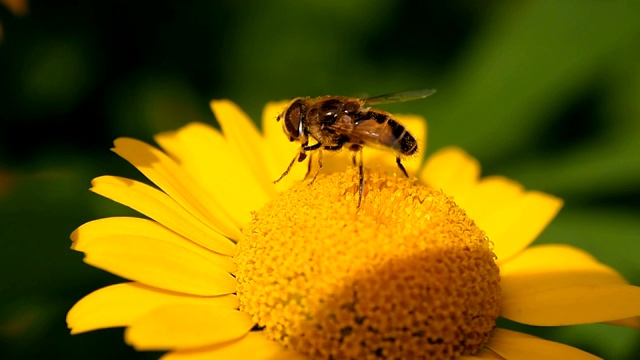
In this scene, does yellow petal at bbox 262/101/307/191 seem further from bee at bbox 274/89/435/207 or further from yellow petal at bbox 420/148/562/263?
yellow petal at bbox 420/148/562/263

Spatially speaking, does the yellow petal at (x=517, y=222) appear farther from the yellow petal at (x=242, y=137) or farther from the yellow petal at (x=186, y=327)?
the yellow petal at (x=186, y=327)

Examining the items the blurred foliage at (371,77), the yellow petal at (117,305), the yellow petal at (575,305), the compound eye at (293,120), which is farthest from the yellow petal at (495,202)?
the yellow petal at (117,305)

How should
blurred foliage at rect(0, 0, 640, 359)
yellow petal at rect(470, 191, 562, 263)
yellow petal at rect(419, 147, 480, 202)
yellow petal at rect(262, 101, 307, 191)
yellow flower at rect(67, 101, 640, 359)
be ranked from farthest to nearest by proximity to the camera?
blurred foliage at rect(0, 0, 640, 359) → yellow petal at rect(419, 147, 480, 202) → yellow petal at rect(262, 101, 307, 191) → yellow petal at rect(470, 191, 562, 263) → yellow flower at rect(67, 101, 640, 359)

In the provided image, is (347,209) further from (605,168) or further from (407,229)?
(605,168)

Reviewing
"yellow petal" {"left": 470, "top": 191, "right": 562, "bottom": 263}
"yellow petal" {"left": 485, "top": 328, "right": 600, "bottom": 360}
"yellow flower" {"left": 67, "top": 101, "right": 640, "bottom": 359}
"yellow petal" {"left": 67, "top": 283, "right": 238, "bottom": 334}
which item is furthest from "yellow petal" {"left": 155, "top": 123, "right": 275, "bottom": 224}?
"yellow petal" {"left": 485, "top": 328, "right": 600, "bottom": 360}

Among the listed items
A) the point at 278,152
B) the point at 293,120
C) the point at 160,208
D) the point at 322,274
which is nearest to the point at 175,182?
the point at 160,208

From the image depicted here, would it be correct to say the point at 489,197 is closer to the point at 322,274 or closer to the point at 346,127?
the point at 346,127
